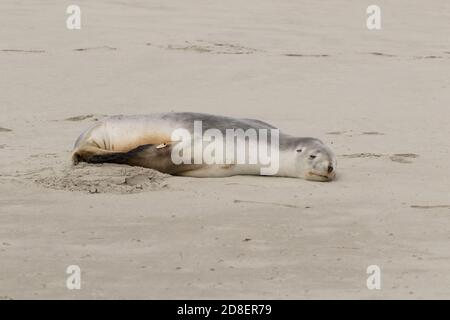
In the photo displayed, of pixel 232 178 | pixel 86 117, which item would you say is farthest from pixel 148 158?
pixel 86 117

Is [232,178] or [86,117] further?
[86,117]

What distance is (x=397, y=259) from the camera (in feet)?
14.9

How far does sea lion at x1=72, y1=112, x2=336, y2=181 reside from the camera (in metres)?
5.89

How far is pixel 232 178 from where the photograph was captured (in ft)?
19.4

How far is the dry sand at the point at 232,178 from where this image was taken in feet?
14.2

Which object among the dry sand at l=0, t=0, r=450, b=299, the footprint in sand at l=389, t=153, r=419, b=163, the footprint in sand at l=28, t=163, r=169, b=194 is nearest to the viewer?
the dry sand at l=0, t=0, r=450, b=299

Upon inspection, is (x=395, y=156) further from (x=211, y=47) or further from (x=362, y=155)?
(x=211, y=47)

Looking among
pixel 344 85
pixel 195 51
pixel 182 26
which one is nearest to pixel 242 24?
pixel 182 26

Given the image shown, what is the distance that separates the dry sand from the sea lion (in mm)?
85

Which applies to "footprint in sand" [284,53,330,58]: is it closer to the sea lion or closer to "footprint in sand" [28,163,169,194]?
the sea lion

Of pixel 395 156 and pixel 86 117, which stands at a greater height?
pixel 86 117

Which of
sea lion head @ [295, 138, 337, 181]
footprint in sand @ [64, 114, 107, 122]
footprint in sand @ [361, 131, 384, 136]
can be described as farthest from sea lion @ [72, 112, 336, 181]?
footprint in sand @ [64, 114, 107, 122]

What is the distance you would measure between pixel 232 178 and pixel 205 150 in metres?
0.20

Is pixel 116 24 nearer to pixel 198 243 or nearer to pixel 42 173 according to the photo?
pixel 42 173
